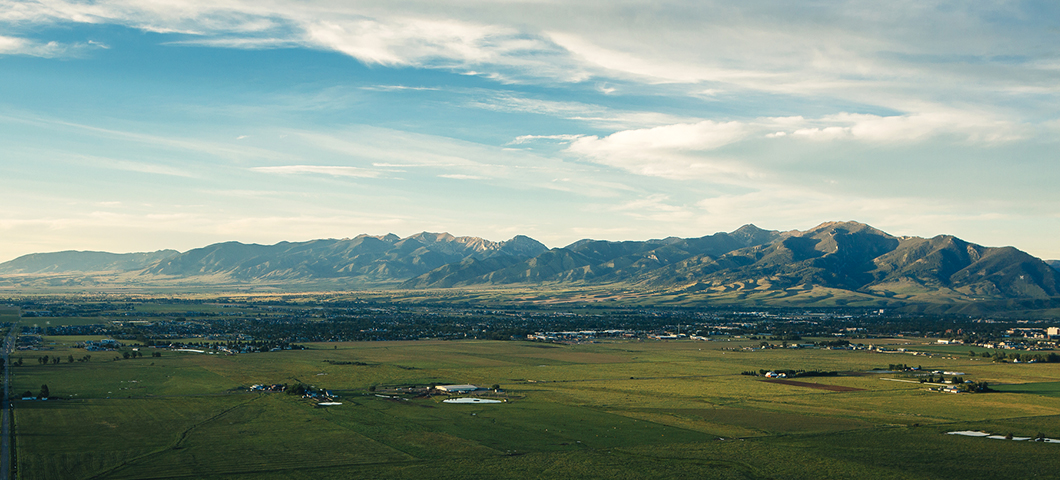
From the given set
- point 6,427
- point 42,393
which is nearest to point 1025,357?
point 42,393

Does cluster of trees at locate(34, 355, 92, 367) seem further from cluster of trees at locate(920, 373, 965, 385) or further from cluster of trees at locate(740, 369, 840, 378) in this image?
cluster of trees at locate(920, 373, 965, 385)

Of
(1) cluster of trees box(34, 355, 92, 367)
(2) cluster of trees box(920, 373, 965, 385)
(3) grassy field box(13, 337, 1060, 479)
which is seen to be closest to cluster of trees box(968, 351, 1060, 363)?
(3) grassy field box(13, 337, 1060, 479)

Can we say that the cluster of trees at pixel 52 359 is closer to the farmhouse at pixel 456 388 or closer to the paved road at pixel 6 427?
the paved road at pixel 6 427

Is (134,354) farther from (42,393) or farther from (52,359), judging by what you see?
(42,393)

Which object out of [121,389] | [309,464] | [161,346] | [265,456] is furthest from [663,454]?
[161,346]

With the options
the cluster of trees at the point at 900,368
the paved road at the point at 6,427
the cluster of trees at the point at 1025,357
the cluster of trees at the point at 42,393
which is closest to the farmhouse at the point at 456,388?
the cluster of trees at the point at 42,393

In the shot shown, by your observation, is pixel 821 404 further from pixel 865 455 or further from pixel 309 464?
pixel 309 464
